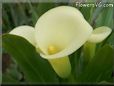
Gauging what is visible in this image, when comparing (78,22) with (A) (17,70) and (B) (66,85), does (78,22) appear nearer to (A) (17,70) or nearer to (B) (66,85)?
(B) (66,85)

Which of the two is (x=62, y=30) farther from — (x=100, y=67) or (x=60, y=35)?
(x=100, y=67)

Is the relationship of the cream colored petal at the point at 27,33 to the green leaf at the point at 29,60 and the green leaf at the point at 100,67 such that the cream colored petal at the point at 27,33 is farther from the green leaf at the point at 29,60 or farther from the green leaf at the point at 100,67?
the green leaf at the point at 100,67

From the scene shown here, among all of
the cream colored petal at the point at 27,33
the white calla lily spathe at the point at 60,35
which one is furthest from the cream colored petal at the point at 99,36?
the cream colored petal at the point at 27,33

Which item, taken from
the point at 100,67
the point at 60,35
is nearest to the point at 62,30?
the point at 60,35

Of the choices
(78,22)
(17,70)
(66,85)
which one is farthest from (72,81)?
(17,70)

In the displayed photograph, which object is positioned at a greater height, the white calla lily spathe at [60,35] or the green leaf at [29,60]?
the white calla lily spathe at [60,35]
